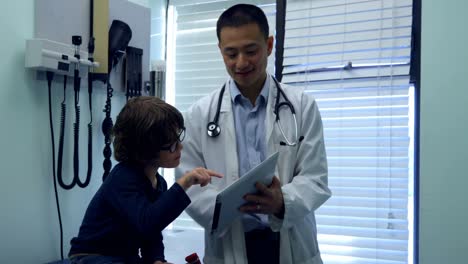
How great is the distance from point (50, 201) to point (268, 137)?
107cm

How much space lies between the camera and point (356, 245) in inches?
83.7

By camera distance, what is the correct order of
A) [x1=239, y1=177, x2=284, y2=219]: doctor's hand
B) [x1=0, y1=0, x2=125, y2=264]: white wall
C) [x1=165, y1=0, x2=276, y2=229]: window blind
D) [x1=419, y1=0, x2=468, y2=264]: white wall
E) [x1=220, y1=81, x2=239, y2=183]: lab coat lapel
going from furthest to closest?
[x1=165, y1=0, x2=276, y2=229]: window blind < [x1=419, y1=0, x2=468, y2=264]: white wall < [x1=0, y1=0, x2=125, y2=264]: white wall < [x1=220, y1=81, x2=239, y2=183]: lab coat lapel < [x1=239, y1=177, x2=284, y2=219]: doctor's hand

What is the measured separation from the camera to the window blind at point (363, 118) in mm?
2062

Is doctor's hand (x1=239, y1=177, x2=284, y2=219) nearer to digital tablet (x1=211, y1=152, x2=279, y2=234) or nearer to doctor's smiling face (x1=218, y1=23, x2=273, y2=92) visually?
digital tablet (x1=211, y1=152, x2=279, y2=234)

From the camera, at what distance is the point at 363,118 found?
85.4 inches

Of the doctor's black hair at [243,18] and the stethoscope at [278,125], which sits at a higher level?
the doctor's black hair at [243,18]

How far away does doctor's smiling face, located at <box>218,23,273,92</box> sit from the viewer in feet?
4.37

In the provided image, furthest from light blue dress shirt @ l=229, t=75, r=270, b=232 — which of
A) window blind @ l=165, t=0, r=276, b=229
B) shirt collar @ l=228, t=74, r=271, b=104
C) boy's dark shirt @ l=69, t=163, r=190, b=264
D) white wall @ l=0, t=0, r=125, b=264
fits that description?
window blind @ l=165, t=0, r=276, b=229

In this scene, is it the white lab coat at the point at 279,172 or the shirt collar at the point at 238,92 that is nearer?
the white lab coat at the point at 279,172

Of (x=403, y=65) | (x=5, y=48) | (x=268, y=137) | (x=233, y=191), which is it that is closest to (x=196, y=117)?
(x=268, y=137)

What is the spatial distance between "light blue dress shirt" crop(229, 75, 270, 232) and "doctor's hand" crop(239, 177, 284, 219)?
0.11 meters

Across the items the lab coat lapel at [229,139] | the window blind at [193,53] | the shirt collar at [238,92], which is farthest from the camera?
the window blind at [193,53]

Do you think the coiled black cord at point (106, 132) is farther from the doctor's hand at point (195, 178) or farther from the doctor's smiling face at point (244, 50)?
the doctor's hand at point (195, 178)

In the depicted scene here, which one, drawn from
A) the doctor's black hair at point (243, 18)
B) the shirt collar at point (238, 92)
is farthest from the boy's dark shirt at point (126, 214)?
the doctor's black hair at point (243, 18)
